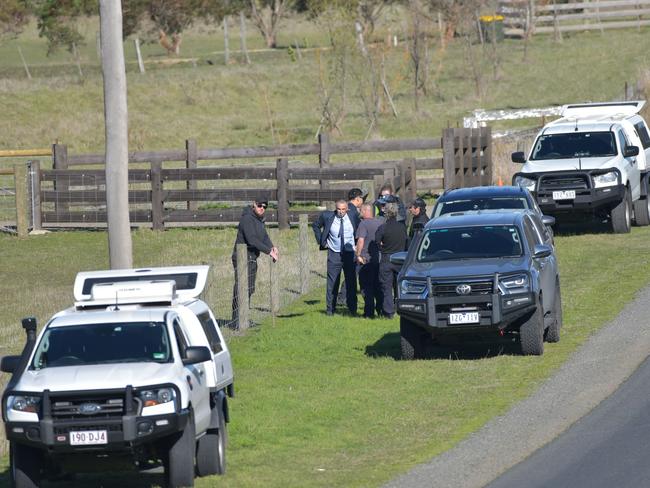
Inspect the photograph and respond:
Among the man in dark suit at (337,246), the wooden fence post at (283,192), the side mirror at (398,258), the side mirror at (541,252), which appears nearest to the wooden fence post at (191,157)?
the wooden fence post at (283,192)

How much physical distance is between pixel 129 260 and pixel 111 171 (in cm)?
110

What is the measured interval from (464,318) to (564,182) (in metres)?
11.9

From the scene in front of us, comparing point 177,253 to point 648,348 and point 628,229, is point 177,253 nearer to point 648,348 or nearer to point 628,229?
point 628,229

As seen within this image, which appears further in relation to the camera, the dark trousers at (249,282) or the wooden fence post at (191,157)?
the wooden fence post at (191,157)

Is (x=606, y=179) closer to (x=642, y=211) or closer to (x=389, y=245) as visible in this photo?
(x=642, y=211)

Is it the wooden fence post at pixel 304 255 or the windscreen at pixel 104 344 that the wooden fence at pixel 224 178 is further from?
the windscreen at pixel 104 344

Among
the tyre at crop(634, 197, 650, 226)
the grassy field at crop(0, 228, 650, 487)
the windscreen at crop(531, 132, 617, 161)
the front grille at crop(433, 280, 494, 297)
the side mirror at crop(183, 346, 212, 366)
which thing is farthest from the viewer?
the tyre at crop(634, 197, 650, 226)

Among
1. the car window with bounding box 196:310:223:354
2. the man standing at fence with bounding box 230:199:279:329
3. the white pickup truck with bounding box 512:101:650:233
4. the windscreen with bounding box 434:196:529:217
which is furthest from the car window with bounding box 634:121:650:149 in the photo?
the car window with bounding box 196:310:223:354

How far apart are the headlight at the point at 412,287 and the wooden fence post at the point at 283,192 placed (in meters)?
13.2

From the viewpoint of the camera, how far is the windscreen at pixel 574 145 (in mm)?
29422

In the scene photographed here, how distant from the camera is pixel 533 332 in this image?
57.3 ft

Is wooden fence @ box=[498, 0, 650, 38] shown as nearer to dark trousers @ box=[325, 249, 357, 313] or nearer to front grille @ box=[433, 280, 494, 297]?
dark trousers @ box=[325, 249, 357, 313]

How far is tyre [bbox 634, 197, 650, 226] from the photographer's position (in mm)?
30344

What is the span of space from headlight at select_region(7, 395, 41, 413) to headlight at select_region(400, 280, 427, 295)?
23.6 feet
